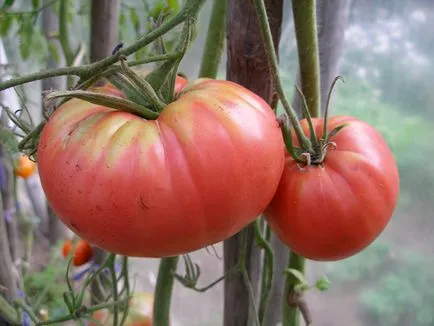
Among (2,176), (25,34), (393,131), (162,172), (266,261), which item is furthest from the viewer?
(393,131)

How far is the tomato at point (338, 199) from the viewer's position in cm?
35

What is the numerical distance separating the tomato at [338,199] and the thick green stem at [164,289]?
0.19 metres

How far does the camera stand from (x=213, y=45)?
1.59ft

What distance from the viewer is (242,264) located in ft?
1.72

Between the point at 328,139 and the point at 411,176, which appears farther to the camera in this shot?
the point at 411,176

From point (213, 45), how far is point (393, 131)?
765mm

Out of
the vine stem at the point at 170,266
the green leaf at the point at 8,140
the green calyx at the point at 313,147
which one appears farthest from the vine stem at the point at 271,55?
the green leaf at the point at 8,140

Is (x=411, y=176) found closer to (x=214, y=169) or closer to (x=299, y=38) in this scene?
(x=299, y=38)

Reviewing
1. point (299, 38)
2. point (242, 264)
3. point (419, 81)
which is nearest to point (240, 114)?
point (299, 38)

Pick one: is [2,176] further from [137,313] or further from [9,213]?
[137,313]

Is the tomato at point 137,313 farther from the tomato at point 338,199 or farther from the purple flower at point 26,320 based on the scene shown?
the tomato at point 338,199

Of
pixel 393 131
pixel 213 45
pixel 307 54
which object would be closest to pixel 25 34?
pixel 213 45

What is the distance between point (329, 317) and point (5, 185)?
30.6 inches

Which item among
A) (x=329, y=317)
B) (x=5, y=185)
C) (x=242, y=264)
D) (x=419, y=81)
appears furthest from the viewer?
(x=329, y=317)
